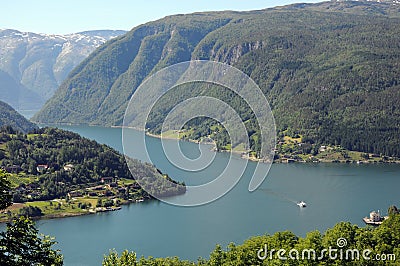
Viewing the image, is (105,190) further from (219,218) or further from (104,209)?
(219,218)

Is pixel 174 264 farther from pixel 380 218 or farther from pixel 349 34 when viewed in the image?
pixel 349 34

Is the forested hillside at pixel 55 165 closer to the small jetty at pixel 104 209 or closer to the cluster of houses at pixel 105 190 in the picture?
the cluster of houses at pixel 105 190

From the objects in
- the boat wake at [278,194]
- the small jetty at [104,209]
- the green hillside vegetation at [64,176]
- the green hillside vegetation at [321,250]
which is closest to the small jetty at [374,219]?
the boat wake at [278,194]

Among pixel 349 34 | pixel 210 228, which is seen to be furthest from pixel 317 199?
pixel 349 34

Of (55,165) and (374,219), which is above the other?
(55,165)

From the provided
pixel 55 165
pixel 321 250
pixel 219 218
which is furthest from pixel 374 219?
pixel 55 165

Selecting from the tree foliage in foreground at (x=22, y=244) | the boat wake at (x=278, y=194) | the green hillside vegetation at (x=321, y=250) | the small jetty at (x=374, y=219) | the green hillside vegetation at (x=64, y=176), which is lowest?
the boat wake at (x=278, y=194)
